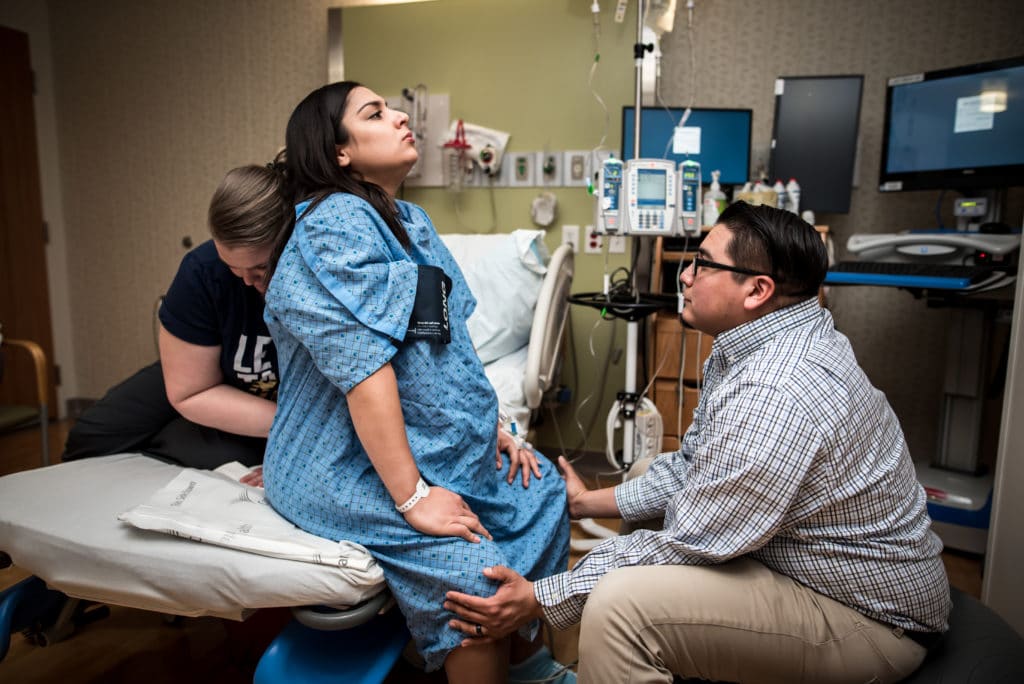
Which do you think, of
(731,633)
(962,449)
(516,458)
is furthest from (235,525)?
(962,449)

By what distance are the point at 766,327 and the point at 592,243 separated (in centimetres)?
183

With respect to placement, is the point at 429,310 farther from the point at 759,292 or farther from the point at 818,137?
the point at 818,137

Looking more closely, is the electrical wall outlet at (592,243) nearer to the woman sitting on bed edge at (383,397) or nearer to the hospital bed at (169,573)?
the woman sitting on bed edge at (383,397)

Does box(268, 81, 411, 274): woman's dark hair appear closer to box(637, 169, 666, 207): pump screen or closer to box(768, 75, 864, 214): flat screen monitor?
A: box(637, 169, 666, 207): pump screen

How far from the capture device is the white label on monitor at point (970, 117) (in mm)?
2211

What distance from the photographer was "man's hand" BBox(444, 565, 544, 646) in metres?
1.01

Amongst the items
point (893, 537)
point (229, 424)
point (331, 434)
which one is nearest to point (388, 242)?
point (331, 434)

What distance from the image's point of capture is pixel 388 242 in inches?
43.8

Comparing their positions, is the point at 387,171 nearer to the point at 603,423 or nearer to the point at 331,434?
the point at 331,434

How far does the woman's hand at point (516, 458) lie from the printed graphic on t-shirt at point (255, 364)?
55 centimetres

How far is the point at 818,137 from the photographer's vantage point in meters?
2.54

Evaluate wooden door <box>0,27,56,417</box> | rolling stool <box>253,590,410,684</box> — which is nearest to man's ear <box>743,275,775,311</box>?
rolling stool <box>253,590,410,684</box>

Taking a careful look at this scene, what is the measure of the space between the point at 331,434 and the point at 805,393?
0.76 m

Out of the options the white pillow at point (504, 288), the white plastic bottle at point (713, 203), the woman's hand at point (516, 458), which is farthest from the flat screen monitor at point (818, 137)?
the woman's hand at point (516, 458)
